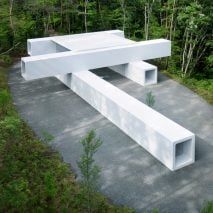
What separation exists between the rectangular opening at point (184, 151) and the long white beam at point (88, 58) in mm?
4706

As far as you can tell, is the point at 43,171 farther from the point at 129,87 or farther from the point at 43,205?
the point at 129,87

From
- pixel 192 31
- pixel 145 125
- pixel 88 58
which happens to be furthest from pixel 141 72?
pixel 145 125

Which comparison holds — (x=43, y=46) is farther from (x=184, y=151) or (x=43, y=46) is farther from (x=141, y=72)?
(x=184, y=151)

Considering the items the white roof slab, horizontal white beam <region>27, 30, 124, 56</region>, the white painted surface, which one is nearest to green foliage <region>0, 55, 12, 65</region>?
horizontal white beam <region>27, 30, 124, 56</region>

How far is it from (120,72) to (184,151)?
5.50 metres

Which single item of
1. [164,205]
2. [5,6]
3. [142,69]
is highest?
[5,6]

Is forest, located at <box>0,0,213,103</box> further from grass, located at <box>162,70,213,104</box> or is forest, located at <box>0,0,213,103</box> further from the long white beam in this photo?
the long white beam

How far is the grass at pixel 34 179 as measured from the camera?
5.34m

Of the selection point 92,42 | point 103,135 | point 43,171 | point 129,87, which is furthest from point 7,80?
point 43,171

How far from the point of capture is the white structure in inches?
267

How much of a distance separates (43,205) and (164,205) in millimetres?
1820

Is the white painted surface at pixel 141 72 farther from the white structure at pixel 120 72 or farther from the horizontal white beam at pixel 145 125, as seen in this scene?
the horizontal white beam at pixel 145 125

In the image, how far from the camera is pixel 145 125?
7.16 meters

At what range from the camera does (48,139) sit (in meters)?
7.09
